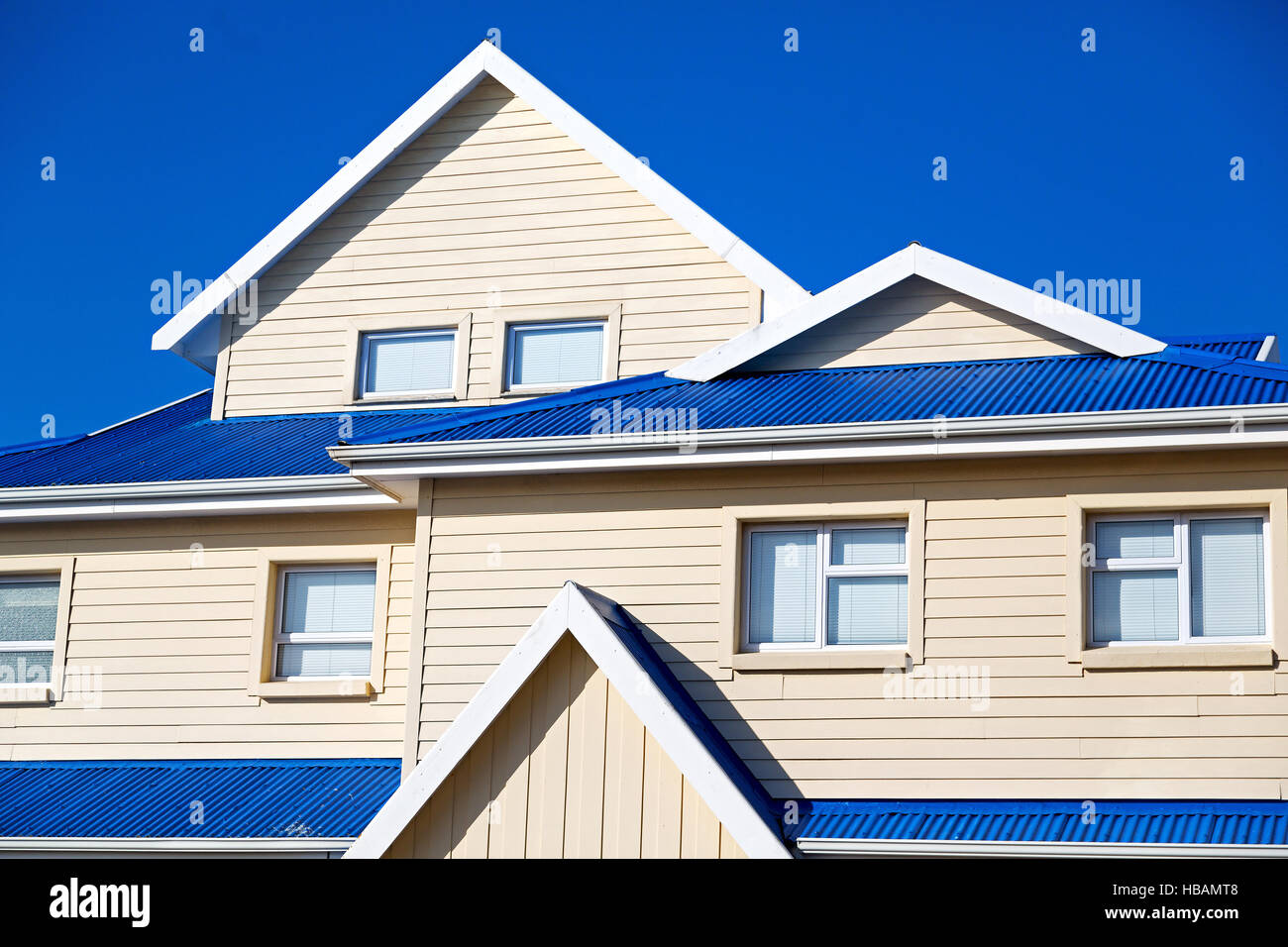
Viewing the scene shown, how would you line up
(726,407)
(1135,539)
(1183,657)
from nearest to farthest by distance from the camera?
(1183,657) < (1135,539) < (726,407)

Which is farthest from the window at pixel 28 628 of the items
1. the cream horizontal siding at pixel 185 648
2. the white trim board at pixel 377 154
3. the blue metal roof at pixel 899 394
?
the blue metal roof at pixel 899 394

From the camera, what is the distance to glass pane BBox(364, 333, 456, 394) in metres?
18.7

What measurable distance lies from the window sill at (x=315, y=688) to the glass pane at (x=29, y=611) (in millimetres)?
2923

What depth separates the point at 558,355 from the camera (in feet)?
60.7

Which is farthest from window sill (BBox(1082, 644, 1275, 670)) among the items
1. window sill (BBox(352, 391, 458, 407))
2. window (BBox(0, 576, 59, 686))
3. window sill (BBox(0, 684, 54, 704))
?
window (BBox(0, 576, 59, 686))

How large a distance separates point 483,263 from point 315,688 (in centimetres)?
574

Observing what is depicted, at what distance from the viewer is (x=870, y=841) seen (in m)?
12.8

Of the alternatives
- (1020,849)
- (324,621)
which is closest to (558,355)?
(324,621)

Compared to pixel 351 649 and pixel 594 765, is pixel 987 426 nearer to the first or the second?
pixel 594 765

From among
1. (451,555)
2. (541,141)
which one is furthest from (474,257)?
(451,555)

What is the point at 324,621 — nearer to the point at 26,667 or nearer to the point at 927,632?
the point at 26,667

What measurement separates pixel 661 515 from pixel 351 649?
4.05 metres

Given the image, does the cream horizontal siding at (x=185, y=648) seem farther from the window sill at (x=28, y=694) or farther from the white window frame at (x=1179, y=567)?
the white window frame at (x=1179, y=567)
